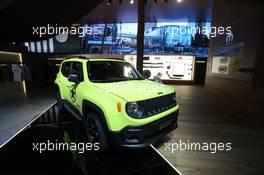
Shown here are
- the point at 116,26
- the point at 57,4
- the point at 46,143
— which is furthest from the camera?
the point at 116,26

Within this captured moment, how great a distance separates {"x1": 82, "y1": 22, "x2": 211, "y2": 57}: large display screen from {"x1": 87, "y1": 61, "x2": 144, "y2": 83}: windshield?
Result: 7.13 meters

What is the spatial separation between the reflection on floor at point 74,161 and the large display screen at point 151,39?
27.1 ft

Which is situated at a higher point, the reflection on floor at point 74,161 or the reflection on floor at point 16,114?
the reflection on floor at point 16,114

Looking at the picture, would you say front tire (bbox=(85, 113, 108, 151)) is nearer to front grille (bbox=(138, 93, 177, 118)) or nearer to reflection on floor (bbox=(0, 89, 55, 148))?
front grille (bbox=(138, 93, 177, 118))

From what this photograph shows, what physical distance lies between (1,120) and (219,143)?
4929 millimetres

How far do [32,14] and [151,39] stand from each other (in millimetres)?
7168

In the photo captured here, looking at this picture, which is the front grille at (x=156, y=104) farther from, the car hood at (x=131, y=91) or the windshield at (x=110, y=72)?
the windshield at (x=110, y=72)

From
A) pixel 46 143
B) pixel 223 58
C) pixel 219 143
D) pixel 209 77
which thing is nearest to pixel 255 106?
pixel 219 143

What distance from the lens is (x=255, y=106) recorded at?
356 cm

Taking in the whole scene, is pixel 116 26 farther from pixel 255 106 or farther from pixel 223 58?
pixel 255 106

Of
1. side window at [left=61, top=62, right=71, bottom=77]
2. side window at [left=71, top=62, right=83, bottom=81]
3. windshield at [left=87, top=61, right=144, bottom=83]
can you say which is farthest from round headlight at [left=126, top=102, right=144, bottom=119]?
side window at [left=61, top=62, right=71, bottom=77]

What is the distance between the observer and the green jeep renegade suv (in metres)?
2.05

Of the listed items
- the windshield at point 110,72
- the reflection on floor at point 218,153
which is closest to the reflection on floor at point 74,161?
the reflection on floor at point 218,153

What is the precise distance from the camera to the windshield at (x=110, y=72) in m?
2.82
